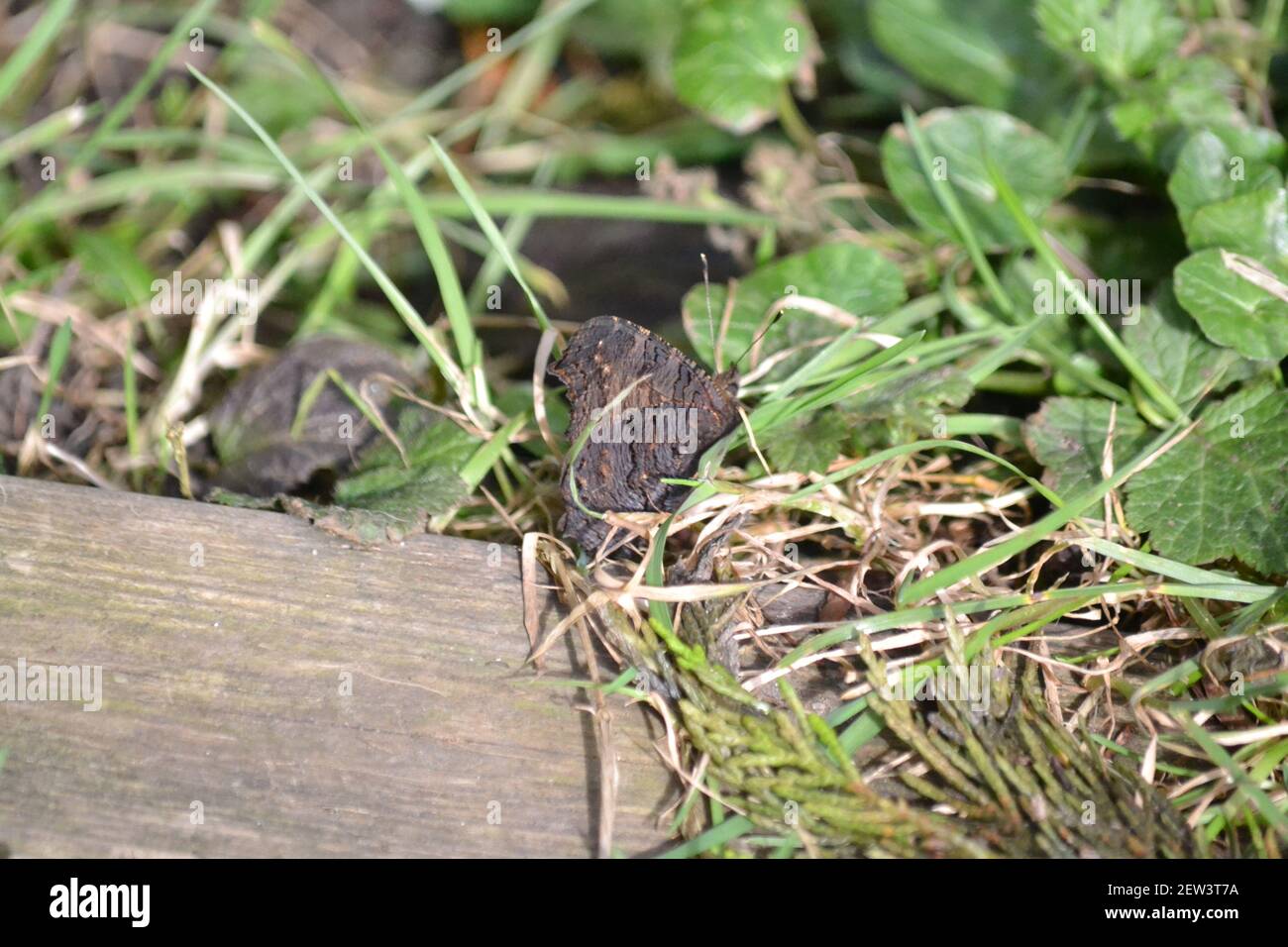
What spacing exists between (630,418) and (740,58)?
50.5 inches

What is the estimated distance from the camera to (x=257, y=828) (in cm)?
146

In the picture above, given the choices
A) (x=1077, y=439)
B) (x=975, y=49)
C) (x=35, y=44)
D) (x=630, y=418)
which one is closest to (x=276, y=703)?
(x=630, y=418)

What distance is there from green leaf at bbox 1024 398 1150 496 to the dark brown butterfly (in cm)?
60

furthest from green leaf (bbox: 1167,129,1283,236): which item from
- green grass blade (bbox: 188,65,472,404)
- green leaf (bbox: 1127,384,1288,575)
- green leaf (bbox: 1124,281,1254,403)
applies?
green grass blade (bbox: 188,65,472,404)

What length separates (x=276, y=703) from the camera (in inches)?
62.1

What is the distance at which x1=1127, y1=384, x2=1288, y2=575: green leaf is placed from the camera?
1.69 metres

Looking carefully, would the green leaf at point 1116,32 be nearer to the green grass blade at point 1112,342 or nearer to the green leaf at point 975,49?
the green leaf at point 975,49

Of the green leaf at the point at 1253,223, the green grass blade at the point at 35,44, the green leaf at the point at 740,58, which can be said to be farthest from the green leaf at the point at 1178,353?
the green grass blade at the point at 35,44

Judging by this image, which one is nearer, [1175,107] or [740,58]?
[1175,107]

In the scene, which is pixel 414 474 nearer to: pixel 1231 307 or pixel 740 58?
pixel 740 58

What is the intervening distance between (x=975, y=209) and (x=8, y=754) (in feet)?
6.79

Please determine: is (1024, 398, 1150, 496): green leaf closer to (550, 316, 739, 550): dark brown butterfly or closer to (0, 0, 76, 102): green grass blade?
(550, 316, 739, 550): dark brown butterfly
